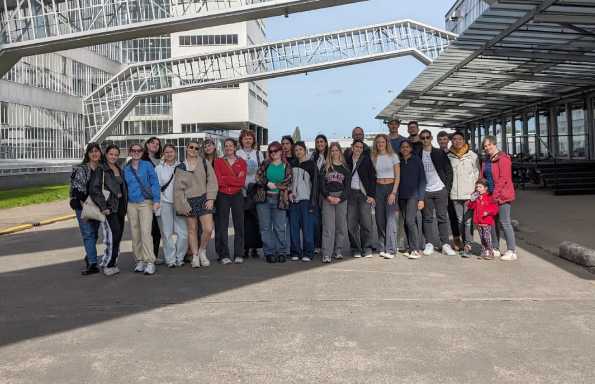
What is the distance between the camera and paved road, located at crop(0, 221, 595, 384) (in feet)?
13.6

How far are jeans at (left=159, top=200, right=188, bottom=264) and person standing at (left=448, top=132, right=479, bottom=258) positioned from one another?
4.08 metres

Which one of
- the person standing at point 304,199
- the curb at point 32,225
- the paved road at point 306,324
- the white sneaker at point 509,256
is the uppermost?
the person standing at point 304,199

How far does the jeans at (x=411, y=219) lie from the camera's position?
883 centimetres

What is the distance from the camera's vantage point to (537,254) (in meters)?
9.01

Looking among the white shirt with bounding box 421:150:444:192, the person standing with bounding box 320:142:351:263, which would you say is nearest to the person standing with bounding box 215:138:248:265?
the person standing with bounding box 320:142:351:263

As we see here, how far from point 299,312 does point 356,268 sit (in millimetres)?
2494

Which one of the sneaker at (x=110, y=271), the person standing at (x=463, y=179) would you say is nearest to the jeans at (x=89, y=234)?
the sneaker at (x=110, y=271)

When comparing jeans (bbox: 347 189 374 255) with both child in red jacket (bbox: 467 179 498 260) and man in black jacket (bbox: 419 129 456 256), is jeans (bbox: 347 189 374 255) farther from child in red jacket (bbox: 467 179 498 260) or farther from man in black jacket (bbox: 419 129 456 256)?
child in red jacket (bbox: 467 179 498 260)

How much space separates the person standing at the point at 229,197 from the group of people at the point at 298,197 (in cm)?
1

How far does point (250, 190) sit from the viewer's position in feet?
28.5

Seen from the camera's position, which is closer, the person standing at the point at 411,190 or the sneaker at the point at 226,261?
the sneaker at the point at 226,261

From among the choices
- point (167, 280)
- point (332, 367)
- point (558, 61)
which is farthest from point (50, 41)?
point (332, 367)

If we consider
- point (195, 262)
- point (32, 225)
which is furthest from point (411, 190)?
point (32, 225)

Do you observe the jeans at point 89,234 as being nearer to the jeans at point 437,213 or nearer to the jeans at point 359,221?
the jeans at point 359,221
